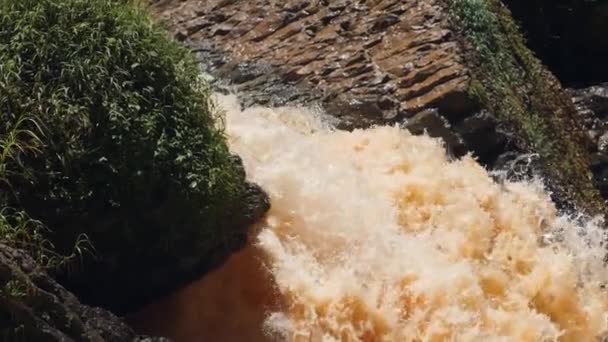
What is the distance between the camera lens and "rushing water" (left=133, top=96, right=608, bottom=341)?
7.09 meters

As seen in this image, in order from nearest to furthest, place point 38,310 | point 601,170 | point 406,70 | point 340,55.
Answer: point 38,310 < point 406,70 < point 340,55 < point 601,170

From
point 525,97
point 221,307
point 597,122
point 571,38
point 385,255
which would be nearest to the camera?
point 221,307

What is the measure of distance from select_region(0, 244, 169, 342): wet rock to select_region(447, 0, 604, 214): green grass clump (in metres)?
5.32

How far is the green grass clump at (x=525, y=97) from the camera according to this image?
1030cm

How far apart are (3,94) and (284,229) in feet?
7.20

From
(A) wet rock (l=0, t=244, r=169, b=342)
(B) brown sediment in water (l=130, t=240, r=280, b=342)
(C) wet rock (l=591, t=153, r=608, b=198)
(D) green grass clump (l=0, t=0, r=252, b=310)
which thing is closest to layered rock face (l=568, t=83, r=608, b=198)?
(C) wet rock (l=591, t=153, r=608, b=198)

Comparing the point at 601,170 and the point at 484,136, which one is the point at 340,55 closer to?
the point at 484,136

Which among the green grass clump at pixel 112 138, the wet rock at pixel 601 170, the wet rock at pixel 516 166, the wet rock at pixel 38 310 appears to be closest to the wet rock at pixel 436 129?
the wet rock at pixel 516 166

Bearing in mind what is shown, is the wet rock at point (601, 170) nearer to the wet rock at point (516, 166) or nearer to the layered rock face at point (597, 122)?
the layered rock face at point (597, 122)

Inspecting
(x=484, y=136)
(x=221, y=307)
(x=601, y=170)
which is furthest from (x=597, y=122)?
(x=221, y=307)

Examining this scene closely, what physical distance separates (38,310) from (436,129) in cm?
525

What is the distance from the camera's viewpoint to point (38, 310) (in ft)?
17.1

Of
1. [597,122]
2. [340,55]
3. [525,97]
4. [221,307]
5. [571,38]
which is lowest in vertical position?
[571,38]

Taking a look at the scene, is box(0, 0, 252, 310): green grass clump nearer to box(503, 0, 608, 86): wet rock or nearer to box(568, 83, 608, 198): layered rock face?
box(568, 83, 608, 198): layered rock face
